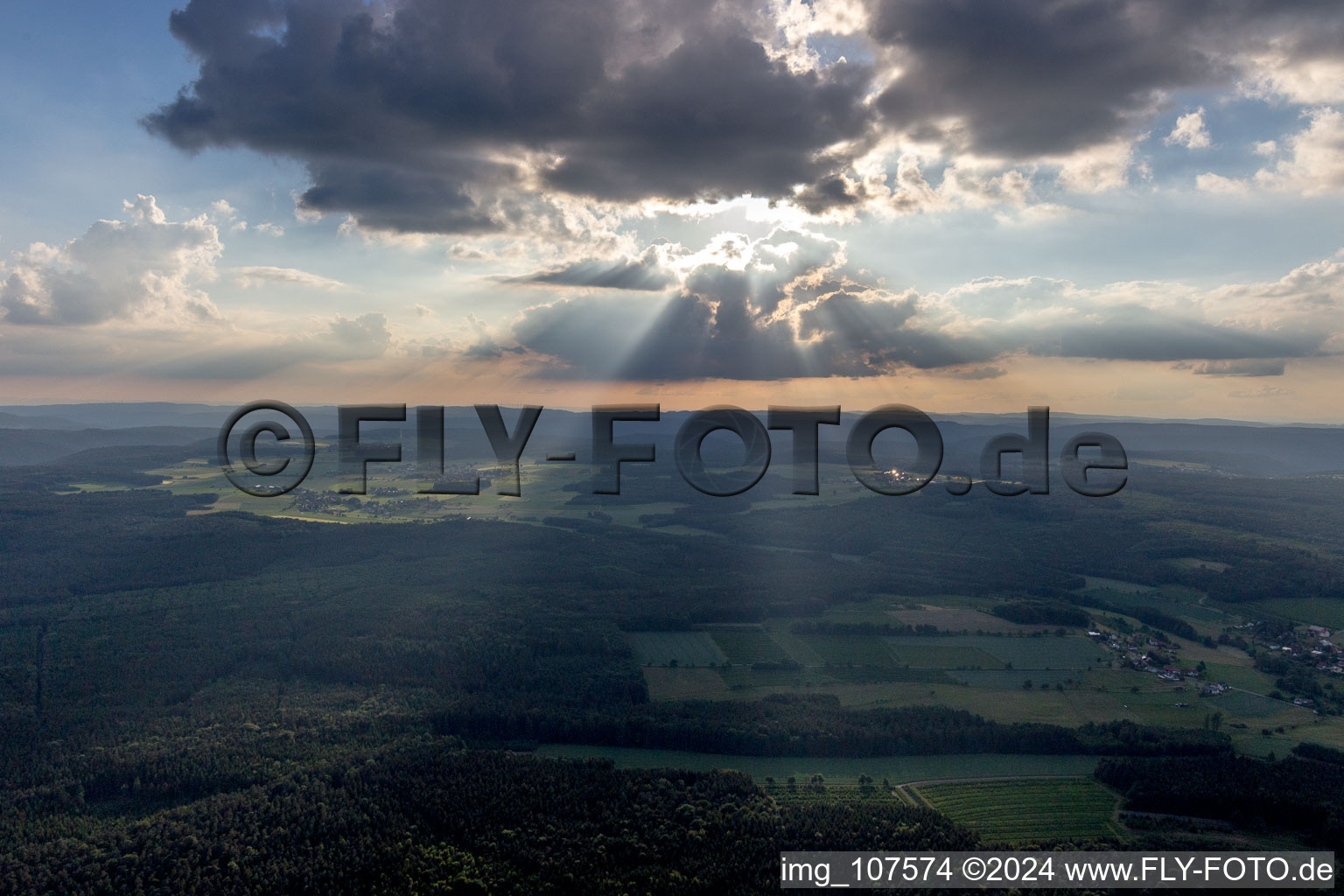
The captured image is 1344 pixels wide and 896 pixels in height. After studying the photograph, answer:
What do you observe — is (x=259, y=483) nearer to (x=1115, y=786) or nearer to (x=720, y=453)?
(x=720, y=453)

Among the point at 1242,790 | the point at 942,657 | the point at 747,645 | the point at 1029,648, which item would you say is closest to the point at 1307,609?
the point at 1029,648

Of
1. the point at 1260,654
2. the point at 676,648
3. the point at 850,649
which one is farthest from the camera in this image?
the point at 676,648

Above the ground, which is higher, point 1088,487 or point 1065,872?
point 1088,487

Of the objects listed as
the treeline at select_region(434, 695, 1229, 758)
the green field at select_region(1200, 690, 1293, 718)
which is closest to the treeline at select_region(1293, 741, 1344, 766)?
the treeline at select_region(434, 695, 1229, 758)

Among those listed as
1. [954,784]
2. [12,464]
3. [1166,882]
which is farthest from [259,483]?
[1166,882]

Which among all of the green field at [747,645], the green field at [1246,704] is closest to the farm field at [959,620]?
the green field at [747,645]

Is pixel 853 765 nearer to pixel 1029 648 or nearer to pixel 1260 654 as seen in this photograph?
pixel 1029 648

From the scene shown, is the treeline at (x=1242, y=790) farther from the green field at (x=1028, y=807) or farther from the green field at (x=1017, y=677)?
the green field at (x=1017, y=677)
